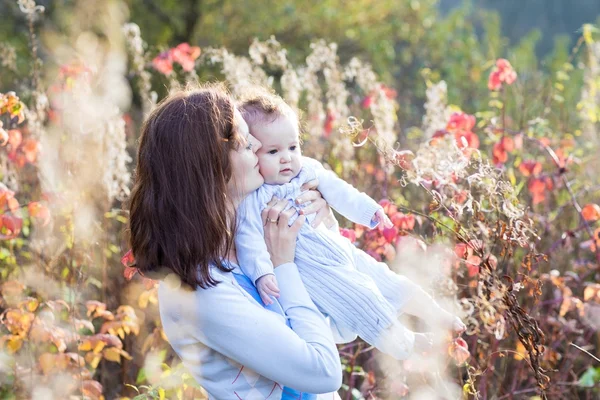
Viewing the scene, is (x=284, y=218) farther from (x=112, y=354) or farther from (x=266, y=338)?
(x=112, y=354)

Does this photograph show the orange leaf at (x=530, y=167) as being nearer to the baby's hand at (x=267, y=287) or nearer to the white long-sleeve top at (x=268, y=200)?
the white long-sleeve top at (x=268, y=200)

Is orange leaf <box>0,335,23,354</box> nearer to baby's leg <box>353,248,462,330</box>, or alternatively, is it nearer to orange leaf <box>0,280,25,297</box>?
orange leaf <box>0,280,25,297</box>

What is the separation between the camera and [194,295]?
1757 millimetres

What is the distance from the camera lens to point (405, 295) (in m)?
2.23

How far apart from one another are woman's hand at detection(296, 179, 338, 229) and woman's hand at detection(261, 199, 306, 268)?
3.8 inches

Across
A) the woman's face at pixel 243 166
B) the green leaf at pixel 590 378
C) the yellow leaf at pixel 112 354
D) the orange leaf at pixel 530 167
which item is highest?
the woman's face at pixel 243 166

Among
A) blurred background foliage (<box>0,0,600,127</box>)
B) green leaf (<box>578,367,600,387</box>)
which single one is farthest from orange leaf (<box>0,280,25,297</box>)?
blurred background foliage (<box>0,0,600,127</box>)

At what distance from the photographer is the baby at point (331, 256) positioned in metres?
2.03

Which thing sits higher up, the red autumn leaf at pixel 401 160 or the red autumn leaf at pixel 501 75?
the red autumn leaf at pixel 401 160

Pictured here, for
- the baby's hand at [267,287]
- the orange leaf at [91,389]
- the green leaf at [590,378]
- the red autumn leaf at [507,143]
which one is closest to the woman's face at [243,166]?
the baby's hand at [267,287]

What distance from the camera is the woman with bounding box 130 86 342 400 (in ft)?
5.69

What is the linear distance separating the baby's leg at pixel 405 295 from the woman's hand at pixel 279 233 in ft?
1.12

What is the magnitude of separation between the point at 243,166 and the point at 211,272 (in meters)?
0.27

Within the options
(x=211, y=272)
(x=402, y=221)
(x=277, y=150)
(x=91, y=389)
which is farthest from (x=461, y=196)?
(x=91, y=389)
